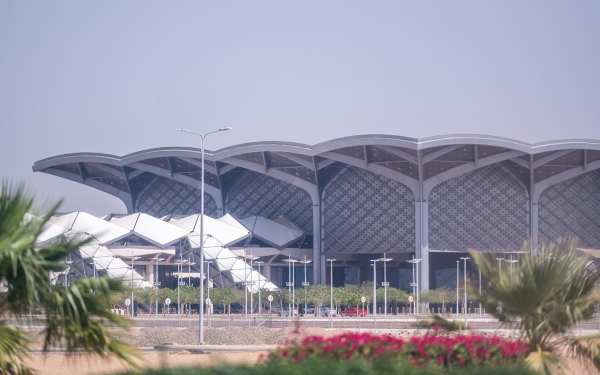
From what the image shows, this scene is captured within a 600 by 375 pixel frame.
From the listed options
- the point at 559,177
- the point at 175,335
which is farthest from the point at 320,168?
the point at 175,335

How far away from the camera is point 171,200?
93.1 m

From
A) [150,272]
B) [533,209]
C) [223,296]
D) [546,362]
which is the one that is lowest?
[223,296]

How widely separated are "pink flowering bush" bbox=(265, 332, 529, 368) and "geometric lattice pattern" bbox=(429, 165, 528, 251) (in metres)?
67.1

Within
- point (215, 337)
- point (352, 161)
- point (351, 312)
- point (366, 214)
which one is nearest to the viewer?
point (215, 337)

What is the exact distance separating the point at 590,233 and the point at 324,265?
26509 mm

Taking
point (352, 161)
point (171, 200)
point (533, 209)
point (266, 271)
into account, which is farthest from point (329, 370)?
point (171, 200)

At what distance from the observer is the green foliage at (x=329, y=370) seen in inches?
325

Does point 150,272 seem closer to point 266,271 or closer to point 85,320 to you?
point 266,271

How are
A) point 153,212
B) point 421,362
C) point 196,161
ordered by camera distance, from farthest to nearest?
point 153,212
point 196,161
point 421,362

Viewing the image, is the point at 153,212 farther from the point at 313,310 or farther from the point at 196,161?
the point at 313,310

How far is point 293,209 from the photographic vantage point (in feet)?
288

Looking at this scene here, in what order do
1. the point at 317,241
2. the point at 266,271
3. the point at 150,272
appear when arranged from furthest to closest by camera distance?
the point at 266,271
the point at 317,241
the point at 150,272

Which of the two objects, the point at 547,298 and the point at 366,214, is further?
the point at 366,214

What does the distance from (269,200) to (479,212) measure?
23.3m
